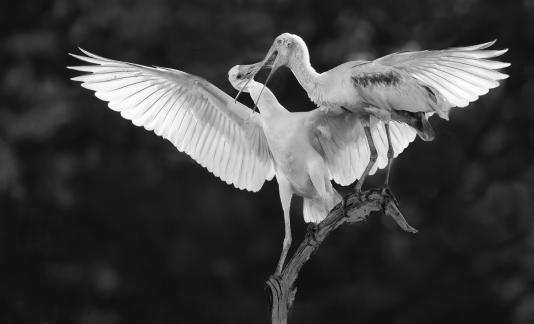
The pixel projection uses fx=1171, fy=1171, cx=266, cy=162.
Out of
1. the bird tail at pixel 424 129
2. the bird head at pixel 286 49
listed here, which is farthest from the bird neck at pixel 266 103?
the bird tail at pixel 424 129

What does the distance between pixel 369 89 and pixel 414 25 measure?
551cm

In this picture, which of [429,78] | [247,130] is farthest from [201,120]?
[429,78]

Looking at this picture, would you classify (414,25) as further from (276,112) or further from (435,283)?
(276,112)

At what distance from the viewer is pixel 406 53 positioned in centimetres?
374

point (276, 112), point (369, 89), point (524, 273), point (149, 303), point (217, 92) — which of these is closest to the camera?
point (369, 89)

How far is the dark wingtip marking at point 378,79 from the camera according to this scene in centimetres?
372

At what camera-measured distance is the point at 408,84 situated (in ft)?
12.2

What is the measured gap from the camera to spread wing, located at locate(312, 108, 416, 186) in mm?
4051

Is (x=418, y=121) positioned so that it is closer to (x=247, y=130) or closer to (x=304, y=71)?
(x=304, y=71)

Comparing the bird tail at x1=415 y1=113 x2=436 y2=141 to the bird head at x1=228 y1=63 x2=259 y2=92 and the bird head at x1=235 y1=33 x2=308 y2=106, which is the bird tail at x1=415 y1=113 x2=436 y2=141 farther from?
the bird head at x1=228 y1=63 x2=259 y2=92

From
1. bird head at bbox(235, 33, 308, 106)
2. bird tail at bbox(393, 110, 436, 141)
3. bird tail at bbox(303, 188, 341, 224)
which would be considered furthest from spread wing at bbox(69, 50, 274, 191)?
bird tail at bbox(393, 110, 436, 141)

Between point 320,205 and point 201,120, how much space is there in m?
0.60

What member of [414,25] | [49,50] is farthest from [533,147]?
[49,50]

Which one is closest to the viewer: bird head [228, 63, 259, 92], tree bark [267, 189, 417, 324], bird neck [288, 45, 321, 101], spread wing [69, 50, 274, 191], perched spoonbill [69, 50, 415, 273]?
tree bark [267, 189, 417, 324]
